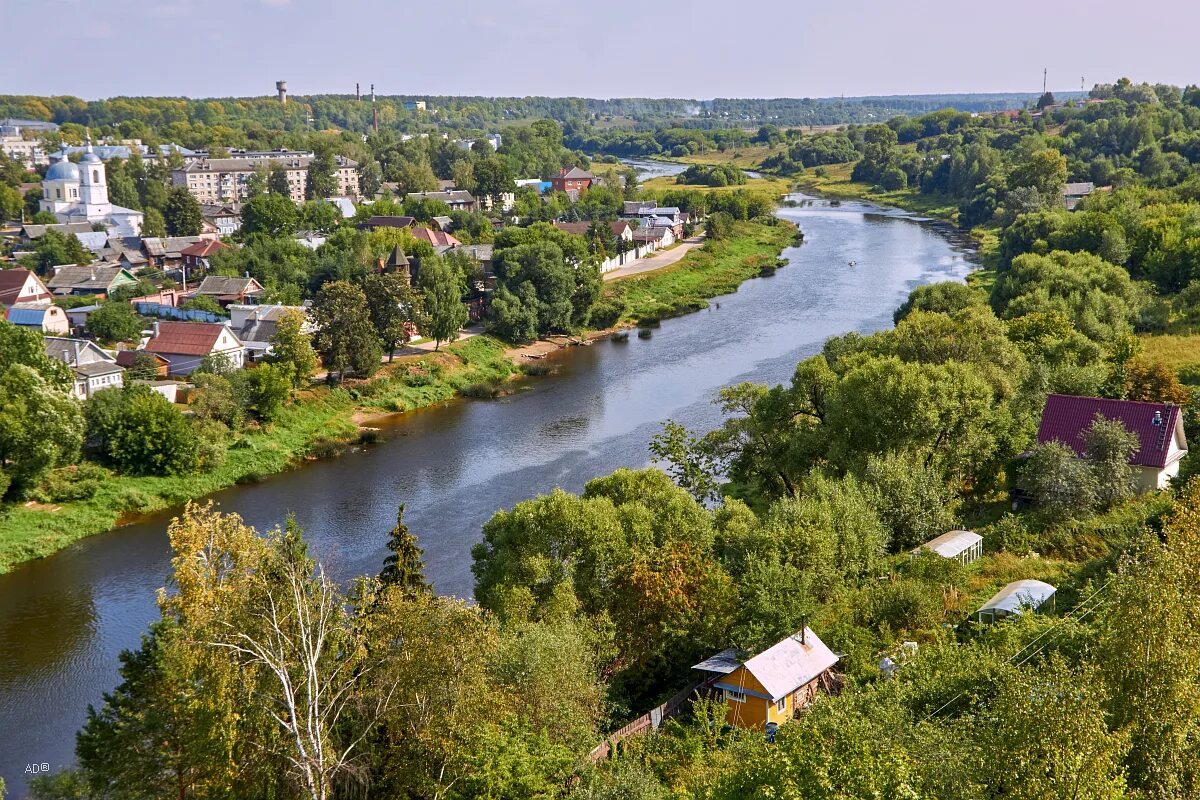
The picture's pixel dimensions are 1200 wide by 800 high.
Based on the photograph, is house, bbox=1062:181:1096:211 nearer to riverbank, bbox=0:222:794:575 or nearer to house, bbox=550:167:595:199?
riverbank, bbox=0:222:794:575

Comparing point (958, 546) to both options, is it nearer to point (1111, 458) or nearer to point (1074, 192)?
point (1111, 458)

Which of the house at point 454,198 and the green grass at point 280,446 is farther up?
the house at point 454,198

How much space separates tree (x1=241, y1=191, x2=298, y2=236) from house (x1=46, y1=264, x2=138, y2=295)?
10639 millimetres

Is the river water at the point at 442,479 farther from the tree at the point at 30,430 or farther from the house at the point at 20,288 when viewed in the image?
the house at the point at 20,288

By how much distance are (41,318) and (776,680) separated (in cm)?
2989

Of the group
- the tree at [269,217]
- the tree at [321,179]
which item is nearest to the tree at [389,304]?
the tree at [269,217]

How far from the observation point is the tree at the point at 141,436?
25.1 meters

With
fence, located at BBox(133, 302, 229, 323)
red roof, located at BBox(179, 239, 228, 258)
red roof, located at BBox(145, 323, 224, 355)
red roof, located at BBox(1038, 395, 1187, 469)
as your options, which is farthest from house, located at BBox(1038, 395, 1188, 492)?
red roof, located at BBox(179, 239, 228, 258)

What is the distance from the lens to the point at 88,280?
4125 cm

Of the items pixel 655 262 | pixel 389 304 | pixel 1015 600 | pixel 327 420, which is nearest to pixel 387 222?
pixel 655 262

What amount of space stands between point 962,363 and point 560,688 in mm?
13331

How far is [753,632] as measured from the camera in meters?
13.9

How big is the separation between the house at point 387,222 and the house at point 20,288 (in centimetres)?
1804

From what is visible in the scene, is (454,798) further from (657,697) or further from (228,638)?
(657,697)
